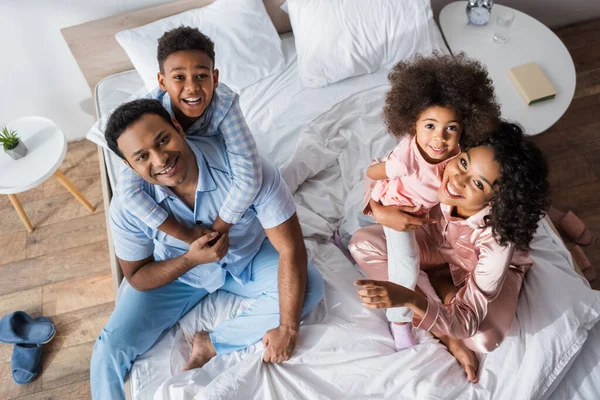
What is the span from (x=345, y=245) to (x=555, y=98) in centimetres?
97

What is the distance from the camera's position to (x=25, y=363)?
→ 1899mm

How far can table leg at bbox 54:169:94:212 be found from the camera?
Result: 2.09 meters

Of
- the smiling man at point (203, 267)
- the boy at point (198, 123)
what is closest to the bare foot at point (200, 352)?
the smiling man at point (203, 267)

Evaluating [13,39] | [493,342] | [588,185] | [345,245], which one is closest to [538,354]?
[493,342]

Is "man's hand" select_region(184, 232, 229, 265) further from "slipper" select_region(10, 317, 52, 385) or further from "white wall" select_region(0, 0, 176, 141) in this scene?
"white wall" select_region(0, 0, 176, 141)

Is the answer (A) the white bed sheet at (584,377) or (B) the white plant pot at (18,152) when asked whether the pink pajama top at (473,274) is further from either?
(B) the white plant pot at (18,152)

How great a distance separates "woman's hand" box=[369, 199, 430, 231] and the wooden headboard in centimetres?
116

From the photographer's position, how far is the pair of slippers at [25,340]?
1.90 meters

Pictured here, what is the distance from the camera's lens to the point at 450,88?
51.4 inches

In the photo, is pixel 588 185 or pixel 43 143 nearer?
pixel 43 143

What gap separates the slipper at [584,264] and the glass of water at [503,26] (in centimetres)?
86

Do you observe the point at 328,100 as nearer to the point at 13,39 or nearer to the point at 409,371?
the point at 409,371

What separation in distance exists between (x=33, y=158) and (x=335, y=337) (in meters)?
1.33

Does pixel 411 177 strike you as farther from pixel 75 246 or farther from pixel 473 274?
pixel 75 246
